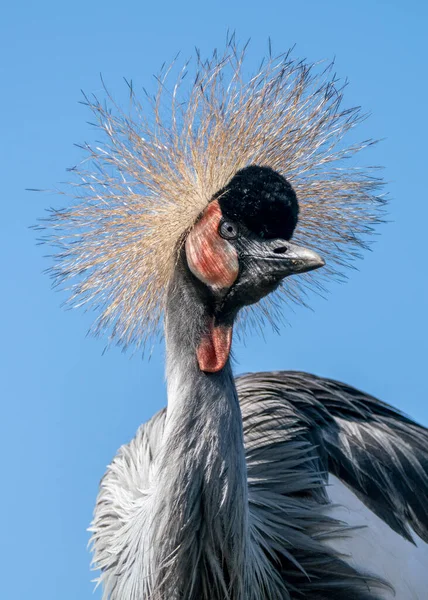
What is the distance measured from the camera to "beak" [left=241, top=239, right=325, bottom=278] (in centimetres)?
225

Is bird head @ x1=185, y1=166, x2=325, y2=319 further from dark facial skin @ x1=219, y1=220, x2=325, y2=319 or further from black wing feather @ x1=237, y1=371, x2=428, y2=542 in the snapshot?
black wing feather @ x1=237, y1=371, x2=428, y2=542

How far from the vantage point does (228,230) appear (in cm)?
242

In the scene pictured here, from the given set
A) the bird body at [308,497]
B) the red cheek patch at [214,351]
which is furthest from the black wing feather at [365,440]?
the red cheek patch at [214,351]

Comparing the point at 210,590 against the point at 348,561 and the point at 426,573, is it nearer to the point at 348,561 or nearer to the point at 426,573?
the point at 348,561

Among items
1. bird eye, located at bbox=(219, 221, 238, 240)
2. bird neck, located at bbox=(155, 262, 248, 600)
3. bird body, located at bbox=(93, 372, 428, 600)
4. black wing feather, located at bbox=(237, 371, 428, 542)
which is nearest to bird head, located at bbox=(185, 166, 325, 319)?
bird eye, located at bbox=(219, 221, 238, 240)

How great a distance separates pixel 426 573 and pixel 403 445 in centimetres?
41

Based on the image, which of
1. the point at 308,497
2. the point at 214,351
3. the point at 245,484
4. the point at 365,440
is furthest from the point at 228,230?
the point at 365,440

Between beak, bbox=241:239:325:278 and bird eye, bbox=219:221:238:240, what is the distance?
51 mm

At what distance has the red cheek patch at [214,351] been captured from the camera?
2354mm

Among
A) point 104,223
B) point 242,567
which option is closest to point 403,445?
point 242,567

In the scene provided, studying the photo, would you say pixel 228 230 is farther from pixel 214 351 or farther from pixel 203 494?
pixel 203 494

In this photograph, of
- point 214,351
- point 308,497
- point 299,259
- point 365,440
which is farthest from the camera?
point 365,440

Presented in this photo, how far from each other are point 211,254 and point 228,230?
0.23ft

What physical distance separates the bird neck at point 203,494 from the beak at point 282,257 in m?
0.27
